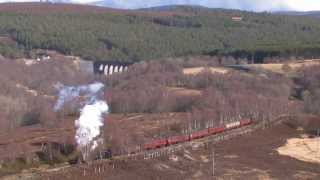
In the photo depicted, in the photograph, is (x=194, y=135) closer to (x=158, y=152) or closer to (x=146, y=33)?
(x=158, y=152)

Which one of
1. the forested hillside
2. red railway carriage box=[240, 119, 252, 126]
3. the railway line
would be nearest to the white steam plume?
the railway line

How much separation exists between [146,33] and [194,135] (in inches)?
3350

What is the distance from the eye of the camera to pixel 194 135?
58.1 m

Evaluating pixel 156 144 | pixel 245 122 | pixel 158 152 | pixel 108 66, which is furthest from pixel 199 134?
pixel 108 66

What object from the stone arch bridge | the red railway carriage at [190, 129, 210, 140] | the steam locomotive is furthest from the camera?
the stone arch bridge

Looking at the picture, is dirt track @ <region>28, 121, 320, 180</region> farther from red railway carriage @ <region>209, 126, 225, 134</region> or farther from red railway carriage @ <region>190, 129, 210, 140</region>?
red railway carriage @ <region>209, 126, 225, 134</region>

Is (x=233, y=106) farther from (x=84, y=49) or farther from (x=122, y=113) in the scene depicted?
(x=84, y=49)

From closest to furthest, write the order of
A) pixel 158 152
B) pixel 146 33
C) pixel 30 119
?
pixel 158 152
pixel 30 119
pixel 146 33

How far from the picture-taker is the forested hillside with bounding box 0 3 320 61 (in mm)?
124500

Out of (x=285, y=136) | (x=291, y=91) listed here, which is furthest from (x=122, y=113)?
(x=291, y=91)

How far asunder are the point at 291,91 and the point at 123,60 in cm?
A: 4191

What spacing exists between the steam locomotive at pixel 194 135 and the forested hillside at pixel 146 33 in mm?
47205

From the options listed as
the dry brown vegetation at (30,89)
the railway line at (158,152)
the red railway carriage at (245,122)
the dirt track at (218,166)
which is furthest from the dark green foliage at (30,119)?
the dirt track at (218,166)

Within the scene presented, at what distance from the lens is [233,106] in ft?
242
